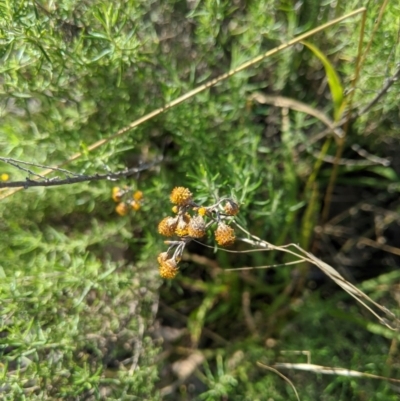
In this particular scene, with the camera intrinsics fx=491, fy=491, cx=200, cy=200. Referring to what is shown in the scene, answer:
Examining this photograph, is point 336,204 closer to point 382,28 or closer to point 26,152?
point 382,28

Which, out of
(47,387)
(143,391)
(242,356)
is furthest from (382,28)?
(47,387)

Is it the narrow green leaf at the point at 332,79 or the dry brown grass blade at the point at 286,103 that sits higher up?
the narrow green leaf at the point at 332,79

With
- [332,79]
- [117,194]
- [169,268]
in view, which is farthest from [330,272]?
[117,194]

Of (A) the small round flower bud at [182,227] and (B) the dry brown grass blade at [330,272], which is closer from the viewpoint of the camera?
(A) the small round flower bud at [182,227]

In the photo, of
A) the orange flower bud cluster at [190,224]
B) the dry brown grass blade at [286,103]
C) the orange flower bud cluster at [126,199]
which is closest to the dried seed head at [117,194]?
the orange flower bud cluster at [126,199]

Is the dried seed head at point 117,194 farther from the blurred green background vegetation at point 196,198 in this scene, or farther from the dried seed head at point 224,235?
the dried seed head at point 224,235

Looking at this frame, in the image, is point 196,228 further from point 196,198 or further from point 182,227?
point 196,198
